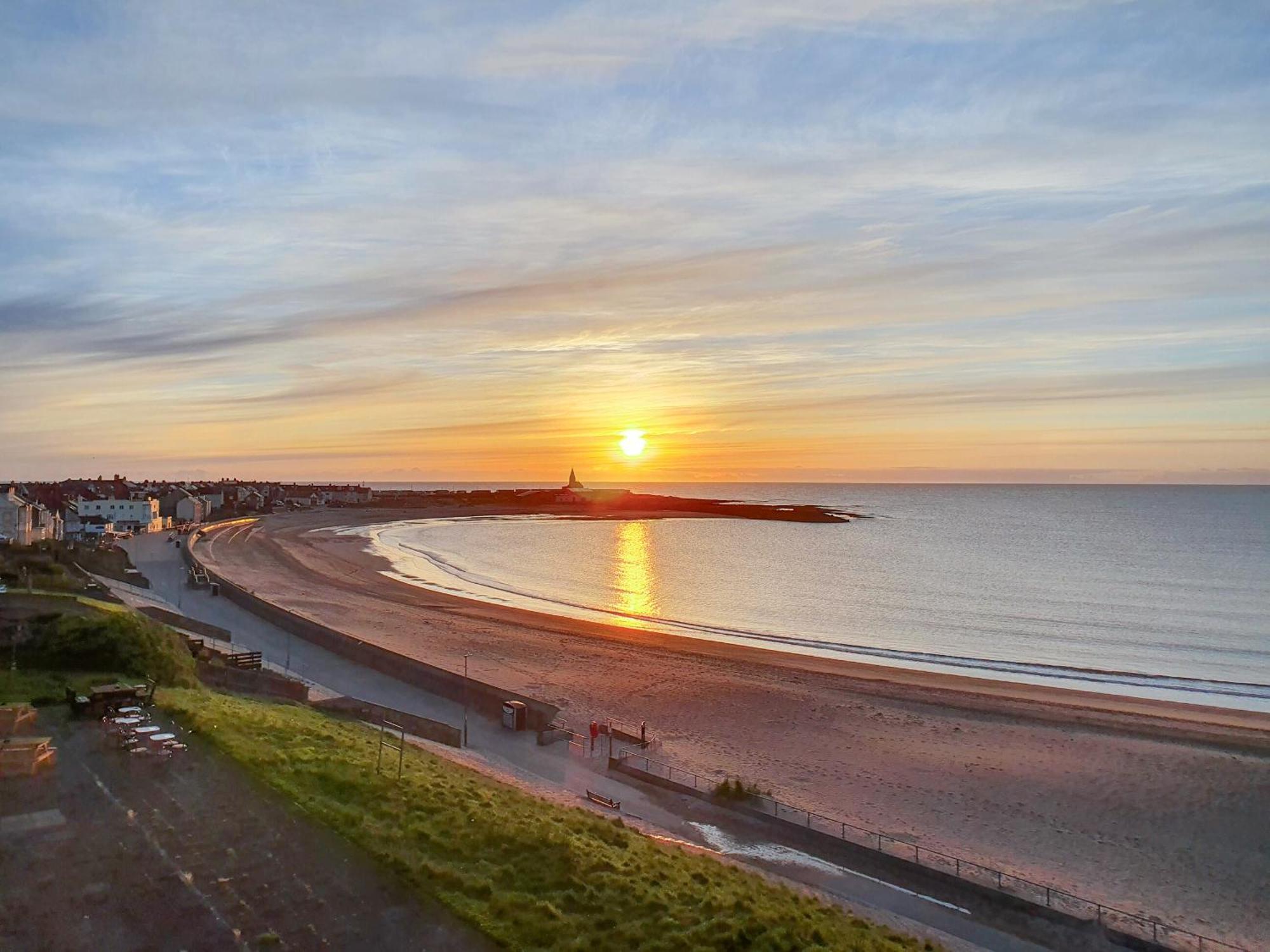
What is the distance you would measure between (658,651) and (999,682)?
1358 cm

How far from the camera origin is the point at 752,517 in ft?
503

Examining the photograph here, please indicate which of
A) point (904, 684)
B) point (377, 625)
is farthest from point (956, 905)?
point (377, 625)

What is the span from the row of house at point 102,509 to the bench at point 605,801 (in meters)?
43.7

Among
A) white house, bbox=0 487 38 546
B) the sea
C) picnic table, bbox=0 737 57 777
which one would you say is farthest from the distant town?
picnic table, bbox=0 737 57 777

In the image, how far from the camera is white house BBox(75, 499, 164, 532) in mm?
86812

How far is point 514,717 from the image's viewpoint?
2441cm

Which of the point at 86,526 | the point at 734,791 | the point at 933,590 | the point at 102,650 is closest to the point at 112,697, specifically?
the point at 102,650

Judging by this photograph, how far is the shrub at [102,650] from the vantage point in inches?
802

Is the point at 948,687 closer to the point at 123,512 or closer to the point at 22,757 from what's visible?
the point at 22,757

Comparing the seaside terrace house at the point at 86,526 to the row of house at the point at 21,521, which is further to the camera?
the seaside terrace house at the point at 86,526

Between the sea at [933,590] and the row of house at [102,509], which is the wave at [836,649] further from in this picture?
the row of house at [102,509]

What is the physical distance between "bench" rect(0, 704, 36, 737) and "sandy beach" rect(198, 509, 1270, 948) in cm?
1423

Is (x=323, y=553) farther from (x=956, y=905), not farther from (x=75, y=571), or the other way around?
(x=956, y=905)

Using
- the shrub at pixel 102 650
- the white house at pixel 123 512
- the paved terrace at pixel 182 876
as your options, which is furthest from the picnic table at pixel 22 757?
the white house at pixel 123 512
